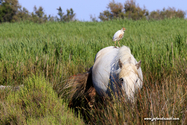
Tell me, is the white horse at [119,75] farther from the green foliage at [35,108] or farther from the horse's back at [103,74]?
the green foliage at [35,108]

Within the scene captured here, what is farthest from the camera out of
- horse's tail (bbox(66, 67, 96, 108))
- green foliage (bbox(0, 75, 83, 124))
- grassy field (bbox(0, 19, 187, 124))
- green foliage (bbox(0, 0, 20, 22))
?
green foliage (bbox(0, 0, 20, 22))

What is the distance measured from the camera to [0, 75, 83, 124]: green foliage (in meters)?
2.62

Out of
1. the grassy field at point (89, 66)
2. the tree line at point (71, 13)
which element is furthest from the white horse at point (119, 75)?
the tree line at point (71, 13)

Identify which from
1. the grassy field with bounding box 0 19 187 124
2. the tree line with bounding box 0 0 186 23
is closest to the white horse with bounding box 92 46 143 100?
the grassy field with bounding box 0 19 187 124

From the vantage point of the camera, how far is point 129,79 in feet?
7.11

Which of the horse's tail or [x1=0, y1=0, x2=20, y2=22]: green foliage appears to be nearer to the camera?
the horse's tail

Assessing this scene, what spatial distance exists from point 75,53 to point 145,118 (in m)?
3.83

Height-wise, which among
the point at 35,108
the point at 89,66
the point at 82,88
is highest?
the point at 89,66

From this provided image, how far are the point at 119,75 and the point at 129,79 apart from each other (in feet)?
0.40

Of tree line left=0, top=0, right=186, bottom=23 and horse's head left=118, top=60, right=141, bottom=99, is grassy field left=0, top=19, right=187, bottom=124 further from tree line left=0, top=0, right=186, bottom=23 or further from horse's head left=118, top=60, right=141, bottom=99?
tree line left=0, top=0, right=186, bottom=23

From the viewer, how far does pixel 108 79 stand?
8.58 ft

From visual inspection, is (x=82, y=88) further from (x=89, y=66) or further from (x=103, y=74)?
(x=89, y=66)

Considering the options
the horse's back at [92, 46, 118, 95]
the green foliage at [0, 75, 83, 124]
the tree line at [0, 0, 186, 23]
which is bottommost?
the green foliage at [0, 75, 83, 124]

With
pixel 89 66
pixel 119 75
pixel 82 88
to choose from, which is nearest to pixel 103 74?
pixel 119 75
